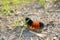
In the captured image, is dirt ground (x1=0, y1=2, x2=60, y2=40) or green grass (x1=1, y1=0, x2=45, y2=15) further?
green grass (x1=1, y1=0, x2=45, y2=15)

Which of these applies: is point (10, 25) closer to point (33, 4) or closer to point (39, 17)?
point (39, 17)

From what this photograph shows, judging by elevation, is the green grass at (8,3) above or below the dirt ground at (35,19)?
above

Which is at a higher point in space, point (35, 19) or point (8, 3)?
point (8, 3)

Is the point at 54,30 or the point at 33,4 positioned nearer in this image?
the point at 54,30

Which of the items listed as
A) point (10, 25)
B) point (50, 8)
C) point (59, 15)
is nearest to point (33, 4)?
point (50, 8)

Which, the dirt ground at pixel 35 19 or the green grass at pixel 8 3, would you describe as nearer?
the dirt ground at pixel 35 19

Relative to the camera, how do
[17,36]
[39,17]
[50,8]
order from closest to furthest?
[17,36] → [39,17] → [50,8]

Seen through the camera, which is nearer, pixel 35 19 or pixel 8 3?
pixel 35 19

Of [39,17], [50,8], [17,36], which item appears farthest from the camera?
[50,8]

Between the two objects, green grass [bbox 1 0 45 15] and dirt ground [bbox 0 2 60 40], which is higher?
green grass [bbox 1 0 45 15]
